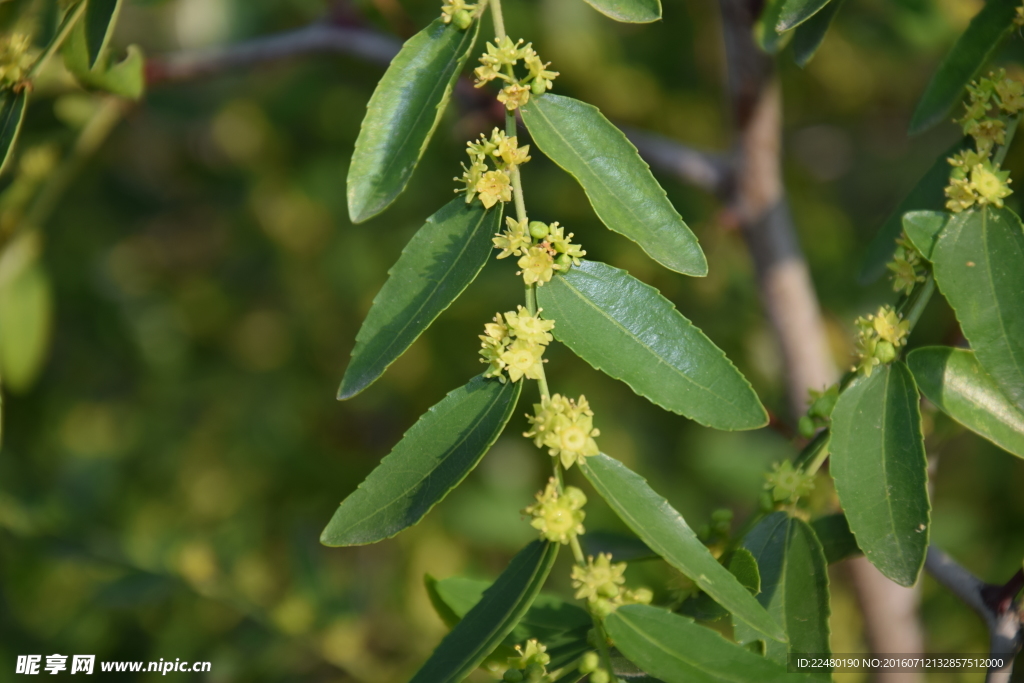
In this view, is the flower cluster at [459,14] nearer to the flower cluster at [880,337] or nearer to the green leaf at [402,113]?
the green leaf at [402,113]

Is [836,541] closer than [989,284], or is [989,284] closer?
[989,284]

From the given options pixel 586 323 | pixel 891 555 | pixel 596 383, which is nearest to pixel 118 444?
pixel 596 383

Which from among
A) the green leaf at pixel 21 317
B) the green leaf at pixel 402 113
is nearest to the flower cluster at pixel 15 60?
the green leaf at pixel 402 113

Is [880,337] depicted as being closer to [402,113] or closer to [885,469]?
[885,469]

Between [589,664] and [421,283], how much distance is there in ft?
1.59

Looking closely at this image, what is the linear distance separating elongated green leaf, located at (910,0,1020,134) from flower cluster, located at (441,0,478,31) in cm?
61

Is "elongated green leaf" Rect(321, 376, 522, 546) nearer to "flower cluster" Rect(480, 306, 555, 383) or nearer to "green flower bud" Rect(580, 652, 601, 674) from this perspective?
"flower cluster" Rect(480, 306, 555, 383)

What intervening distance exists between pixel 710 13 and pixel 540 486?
5.68 feet

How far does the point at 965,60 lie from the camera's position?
3.48 feet

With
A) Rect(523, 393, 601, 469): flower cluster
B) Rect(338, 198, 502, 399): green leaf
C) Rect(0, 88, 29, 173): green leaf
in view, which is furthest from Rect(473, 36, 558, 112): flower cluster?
Rect(0, 88, 29, 173): green leaf

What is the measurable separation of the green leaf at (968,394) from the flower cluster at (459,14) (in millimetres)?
700

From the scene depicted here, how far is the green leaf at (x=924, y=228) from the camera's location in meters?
0.99

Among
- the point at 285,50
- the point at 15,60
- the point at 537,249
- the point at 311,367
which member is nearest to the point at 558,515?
the point at 537,249

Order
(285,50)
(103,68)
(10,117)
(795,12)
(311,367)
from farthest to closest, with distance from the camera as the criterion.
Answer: (311,367), (285,50), (103,68), (10,117), (795,12)
